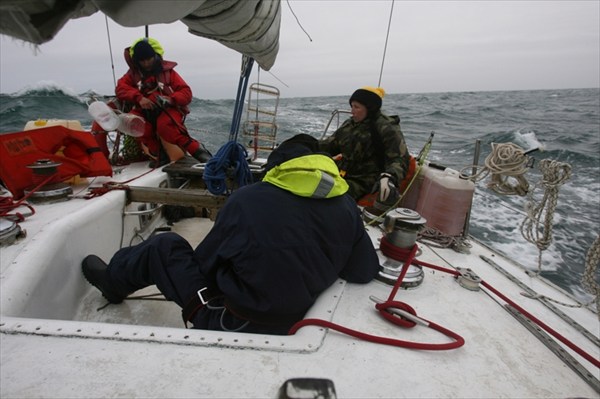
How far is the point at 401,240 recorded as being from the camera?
167 cm

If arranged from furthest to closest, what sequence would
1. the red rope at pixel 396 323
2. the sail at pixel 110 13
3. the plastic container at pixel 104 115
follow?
the plastic container at pixel 104 115
the red rope at pixel 396 323
the sail at pixel 110 13

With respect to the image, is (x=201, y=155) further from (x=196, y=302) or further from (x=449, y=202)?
(x=449, y=202)

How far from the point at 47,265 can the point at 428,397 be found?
1776mm

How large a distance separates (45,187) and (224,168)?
1219mm

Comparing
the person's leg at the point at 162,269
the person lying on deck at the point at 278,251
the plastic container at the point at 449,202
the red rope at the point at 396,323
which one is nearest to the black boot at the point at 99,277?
the person's leg at the point at 162,269

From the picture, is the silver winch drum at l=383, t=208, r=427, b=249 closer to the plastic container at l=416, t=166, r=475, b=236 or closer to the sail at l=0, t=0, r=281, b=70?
the plastic container at l=416, t=166, r=475, b=236

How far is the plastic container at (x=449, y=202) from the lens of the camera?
2.41 m

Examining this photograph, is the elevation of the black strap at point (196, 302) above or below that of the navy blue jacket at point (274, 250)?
below

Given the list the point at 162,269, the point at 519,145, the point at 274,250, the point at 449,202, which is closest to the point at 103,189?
the point at 162,269

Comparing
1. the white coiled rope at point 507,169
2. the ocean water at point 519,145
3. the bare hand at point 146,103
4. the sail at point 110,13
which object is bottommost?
the ocean water at point 519,145

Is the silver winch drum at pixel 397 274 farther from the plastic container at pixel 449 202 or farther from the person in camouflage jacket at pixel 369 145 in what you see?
the person in camouflage jacket at pixel 369 145

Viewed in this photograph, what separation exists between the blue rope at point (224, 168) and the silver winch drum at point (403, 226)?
1.39 m

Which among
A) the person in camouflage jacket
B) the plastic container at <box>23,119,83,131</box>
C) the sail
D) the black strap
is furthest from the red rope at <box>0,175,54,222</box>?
the person in camouflage jacket

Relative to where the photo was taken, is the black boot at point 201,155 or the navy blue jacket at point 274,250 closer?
the navy blue jacket at point 274,250
